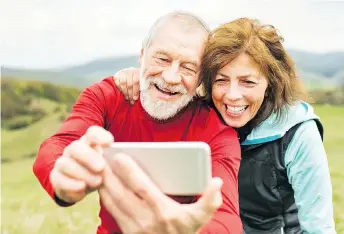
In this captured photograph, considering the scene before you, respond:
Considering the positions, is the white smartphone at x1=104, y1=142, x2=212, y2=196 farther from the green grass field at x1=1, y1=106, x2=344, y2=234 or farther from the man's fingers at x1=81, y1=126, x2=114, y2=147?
the green grass field at x1=1, y1=106, x2=344, y2=234

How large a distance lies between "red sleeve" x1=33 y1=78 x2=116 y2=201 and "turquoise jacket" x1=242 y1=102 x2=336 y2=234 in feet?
1.55

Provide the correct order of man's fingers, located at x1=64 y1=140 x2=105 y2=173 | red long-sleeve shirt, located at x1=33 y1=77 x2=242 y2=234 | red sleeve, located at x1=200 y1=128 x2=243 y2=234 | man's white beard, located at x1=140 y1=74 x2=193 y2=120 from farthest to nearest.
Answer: man's white beard, located at x1=140 y1=74 x2=193 y2=120, red long-sleeve shirt, located at x1=33 y1=77 x2=242 y2=234, red sleeve, located at x1=200 y1=128 x2=243 y2=234, man's fingers, located at x1=64 y1=140 x2=105 y2=173

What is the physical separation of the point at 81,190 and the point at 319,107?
3.49 m

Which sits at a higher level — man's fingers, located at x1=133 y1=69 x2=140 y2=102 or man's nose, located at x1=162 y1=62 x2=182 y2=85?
man's nose, located at x1=162 y1=62 x2=182 y2=85

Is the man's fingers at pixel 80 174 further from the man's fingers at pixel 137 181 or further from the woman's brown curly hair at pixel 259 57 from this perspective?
the woman's brown curly hair at pixel 259 57

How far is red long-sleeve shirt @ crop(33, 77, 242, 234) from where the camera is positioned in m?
1.36

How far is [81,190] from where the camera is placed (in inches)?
34.0

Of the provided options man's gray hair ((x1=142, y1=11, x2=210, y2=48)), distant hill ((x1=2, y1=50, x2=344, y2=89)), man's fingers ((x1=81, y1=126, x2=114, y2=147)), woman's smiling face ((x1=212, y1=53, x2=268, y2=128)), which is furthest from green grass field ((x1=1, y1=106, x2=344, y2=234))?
man's fingers ((x1=81, y1=126, x2=114, y2=147))

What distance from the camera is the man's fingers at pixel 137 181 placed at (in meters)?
0.83

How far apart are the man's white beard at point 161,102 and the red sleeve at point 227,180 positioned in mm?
138

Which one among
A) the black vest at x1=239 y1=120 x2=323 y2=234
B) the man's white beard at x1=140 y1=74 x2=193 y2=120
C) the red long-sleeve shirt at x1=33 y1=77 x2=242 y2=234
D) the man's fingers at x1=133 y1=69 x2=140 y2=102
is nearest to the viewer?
the red long-sleeve shirt at x1=33 y1=77 x2=242 y2=234

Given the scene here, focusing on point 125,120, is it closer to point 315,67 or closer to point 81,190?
point 81,190

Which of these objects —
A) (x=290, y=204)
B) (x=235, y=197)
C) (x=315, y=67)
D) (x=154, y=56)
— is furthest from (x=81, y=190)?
(x=315, y=67)

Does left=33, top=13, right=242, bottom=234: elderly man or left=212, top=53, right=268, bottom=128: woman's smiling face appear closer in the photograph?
left=33, top=13, right=242, bottom=234: elderly man
